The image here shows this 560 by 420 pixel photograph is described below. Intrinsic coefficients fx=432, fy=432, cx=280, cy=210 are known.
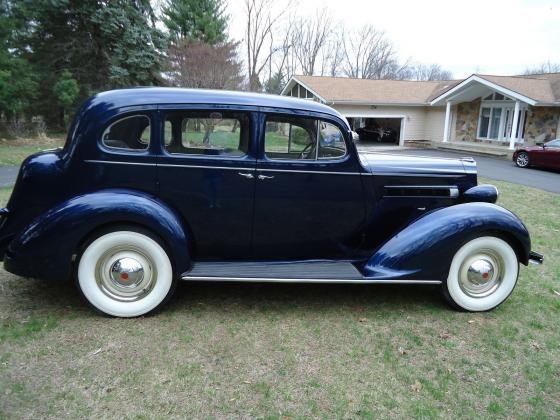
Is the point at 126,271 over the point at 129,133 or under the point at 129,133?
under

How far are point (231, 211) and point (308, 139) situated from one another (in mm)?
1023

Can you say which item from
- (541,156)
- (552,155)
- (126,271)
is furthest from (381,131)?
(126,271)

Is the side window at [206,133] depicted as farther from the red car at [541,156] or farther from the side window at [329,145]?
the red car at [541,156]

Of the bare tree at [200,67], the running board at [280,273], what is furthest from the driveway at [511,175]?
the bare tree at [200,67]

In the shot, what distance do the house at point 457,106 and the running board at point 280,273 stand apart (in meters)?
20.5

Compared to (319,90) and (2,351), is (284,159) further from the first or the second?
(319,90)

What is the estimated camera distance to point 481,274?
13.4 ft

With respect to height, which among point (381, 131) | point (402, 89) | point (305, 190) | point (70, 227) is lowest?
point (70, 227)

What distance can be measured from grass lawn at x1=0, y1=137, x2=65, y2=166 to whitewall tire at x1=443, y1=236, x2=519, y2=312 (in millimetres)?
13292

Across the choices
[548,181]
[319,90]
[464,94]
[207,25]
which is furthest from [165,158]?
[207,25]

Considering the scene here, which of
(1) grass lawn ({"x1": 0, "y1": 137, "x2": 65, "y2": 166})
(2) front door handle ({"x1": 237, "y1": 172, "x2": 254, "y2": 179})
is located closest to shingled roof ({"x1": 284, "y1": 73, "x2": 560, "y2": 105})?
(1) grass lawn ({"x1": 0, "y1": 137, "x2": 65, "y2": 166})

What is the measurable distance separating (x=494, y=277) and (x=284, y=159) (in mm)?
2319

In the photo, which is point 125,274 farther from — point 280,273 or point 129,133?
point 280,273

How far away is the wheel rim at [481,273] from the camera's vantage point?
13.4 ft
